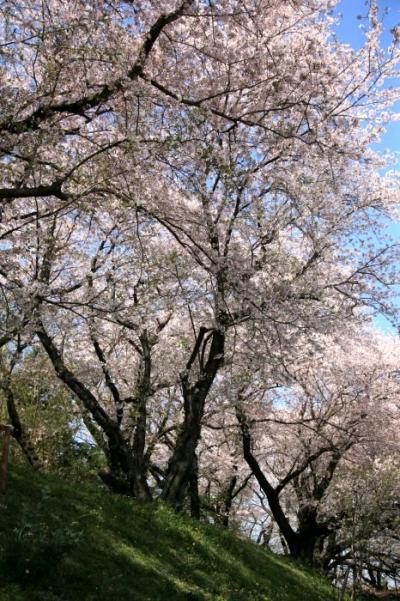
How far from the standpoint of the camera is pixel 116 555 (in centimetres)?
823

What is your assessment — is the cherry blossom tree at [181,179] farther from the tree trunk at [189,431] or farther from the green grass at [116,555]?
the green grass at [116,555]

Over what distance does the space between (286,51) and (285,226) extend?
4.77 metres

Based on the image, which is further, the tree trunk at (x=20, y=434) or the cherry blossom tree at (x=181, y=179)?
the tree trunk at (x=20, y=434)

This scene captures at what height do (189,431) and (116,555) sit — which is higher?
(189,431)

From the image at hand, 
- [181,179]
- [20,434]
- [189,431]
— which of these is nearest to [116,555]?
[189,431]

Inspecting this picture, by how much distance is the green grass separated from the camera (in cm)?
647

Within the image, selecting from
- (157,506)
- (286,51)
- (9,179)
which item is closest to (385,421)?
(157,506)

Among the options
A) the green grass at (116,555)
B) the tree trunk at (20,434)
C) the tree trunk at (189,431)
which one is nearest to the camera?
the green grass at (116,555)

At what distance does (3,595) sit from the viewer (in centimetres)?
558

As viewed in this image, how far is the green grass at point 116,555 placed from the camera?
6469mm

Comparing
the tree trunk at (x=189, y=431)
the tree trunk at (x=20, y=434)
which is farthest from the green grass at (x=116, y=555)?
the tree trunk at (x=20, y=434)

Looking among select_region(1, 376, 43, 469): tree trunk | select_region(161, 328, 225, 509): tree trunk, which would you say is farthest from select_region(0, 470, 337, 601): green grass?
select_region(1, 376, 43, 469): tree trunk

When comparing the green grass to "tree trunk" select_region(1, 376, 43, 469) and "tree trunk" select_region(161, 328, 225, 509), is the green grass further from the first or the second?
"tree trunk" select_region(1, 376, 43, 469)

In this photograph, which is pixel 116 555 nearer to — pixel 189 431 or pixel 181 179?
pixel 189 431
